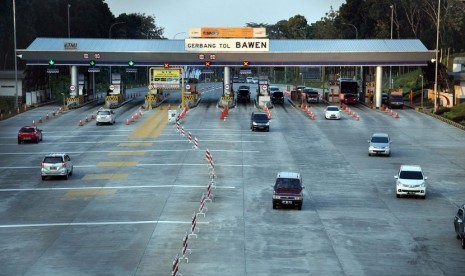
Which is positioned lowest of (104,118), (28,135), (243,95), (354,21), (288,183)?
(28,135)

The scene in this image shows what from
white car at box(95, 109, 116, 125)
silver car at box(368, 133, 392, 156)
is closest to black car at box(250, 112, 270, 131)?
white car at box(95, 109, 116, 125)

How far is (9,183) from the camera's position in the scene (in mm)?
49062

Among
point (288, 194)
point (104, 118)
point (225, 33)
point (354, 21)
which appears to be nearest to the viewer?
point (288, 194)

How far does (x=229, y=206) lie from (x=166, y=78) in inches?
2383

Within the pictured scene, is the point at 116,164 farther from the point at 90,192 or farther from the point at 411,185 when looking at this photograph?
the point at 411,185

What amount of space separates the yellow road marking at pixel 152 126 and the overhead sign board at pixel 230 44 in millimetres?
10181

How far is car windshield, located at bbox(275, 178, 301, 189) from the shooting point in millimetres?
40438

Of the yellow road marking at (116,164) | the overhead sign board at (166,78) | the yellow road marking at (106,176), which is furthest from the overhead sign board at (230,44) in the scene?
the yellow road marking at (106,176)

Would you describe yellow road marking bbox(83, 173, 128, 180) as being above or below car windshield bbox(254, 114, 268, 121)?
below

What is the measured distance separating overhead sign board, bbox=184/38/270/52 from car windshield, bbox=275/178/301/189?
6178 centimetres

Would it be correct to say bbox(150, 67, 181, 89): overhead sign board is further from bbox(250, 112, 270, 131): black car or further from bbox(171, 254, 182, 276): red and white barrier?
bbox(171, 254, 182, 276): red and white barrier

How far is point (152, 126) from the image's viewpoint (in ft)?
262

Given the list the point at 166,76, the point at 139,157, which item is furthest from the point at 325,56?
the point at 139,157

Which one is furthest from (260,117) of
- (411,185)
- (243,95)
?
(243,95)
